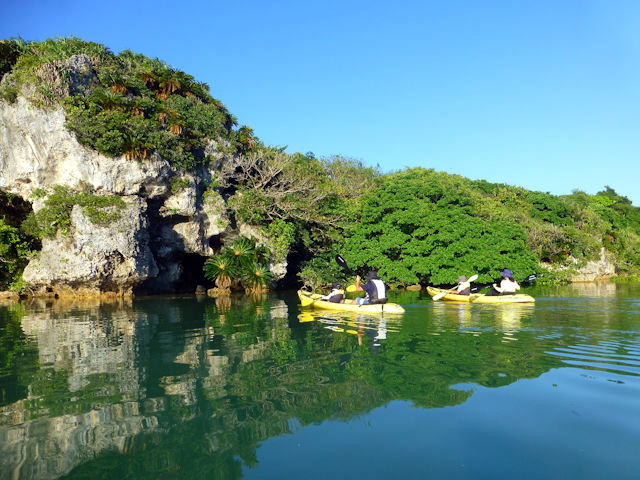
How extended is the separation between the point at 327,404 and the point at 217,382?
193 cm

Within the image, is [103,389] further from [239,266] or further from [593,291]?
[593,291]

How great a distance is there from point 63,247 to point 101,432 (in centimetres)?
1936

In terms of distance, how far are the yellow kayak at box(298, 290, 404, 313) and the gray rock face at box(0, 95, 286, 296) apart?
9.76 m

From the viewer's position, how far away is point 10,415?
5527 mm

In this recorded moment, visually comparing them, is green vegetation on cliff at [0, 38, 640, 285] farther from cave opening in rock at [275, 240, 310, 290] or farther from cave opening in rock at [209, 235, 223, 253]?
cave opening in rock at [209, 235, 223, 253]

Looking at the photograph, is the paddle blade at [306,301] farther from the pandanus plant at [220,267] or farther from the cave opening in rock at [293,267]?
the cave opening in rock at [293,267]

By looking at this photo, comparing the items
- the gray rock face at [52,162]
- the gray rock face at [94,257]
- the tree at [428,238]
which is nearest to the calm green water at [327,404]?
the gray rock face at [94,257]

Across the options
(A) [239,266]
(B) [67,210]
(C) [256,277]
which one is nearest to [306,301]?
(C) [256,277]

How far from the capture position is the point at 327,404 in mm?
5832

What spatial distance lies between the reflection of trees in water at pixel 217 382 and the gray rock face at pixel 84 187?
979cm

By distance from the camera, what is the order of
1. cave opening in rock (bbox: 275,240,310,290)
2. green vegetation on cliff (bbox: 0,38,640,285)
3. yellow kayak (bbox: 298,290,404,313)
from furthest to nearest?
cave opening in rock (bbox: 275,240,310,290) → green vegetation on cliff (bbox: 0,38,640,285) → yellow kayak (bbox: 298,290,404,313)

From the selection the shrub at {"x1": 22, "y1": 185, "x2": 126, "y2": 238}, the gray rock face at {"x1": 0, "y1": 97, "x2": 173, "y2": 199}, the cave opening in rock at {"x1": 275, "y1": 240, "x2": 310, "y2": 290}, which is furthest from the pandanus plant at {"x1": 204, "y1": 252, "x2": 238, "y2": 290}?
the shrub at {"x1": 22, "y1": 185, "x2": 126, "y2": 238}

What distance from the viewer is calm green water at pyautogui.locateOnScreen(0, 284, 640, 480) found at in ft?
14.0

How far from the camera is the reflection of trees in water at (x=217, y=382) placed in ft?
15.0
